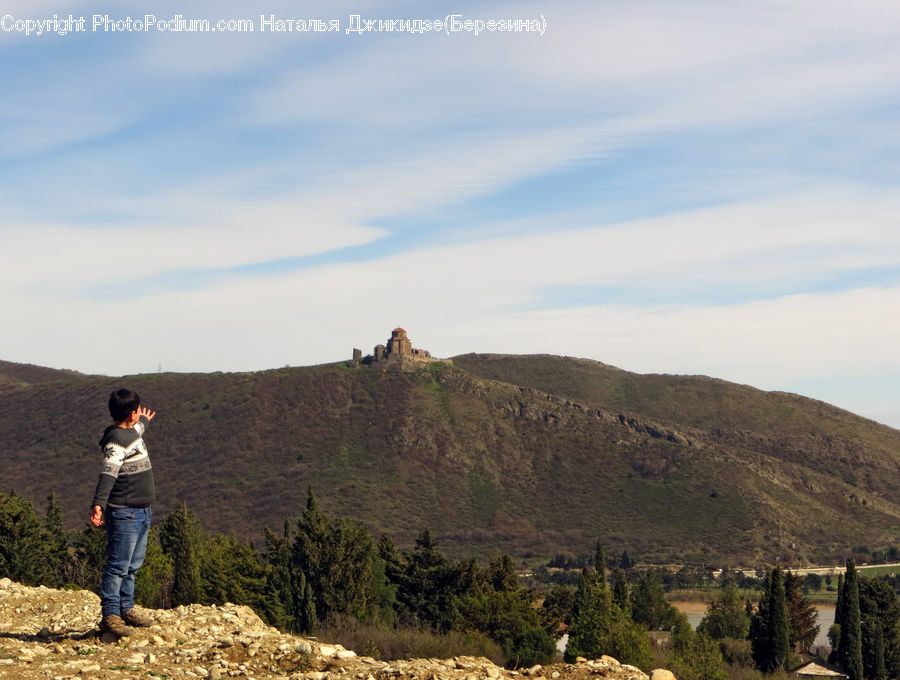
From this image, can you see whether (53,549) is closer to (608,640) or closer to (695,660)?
(608,640)

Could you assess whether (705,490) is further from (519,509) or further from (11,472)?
(11,472)

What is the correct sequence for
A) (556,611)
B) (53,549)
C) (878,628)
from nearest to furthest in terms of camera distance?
(53,549) → (556,611) → (878,628)

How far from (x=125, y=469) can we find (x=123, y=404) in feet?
2.76

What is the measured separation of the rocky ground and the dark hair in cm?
288

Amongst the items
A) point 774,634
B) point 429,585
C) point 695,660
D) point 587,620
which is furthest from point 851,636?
point 429,585

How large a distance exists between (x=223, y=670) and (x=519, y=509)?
557ft

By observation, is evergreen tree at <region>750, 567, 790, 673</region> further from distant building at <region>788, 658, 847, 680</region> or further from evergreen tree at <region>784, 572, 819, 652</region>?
evergreen tree at <region>784, 572, 819, 652</region>

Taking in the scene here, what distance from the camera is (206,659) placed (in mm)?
12477

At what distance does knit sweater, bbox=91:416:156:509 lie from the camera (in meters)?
12.9

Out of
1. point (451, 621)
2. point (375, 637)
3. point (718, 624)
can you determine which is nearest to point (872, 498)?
point (718, 624)

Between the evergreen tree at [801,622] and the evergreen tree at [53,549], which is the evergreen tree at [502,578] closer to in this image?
the evergreen tree at [53,549]

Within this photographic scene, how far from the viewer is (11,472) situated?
184375 mm

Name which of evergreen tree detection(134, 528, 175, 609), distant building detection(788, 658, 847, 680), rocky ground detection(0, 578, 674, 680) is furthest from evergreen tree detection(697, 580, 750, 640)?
rocky ground detection(0, 578, 674, 680)

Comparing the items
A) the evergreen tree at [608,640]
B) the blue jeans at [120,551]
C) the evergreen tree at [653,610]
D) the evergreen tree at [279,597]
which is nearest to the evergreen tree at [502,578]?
the evergreen tree at [608,640]
